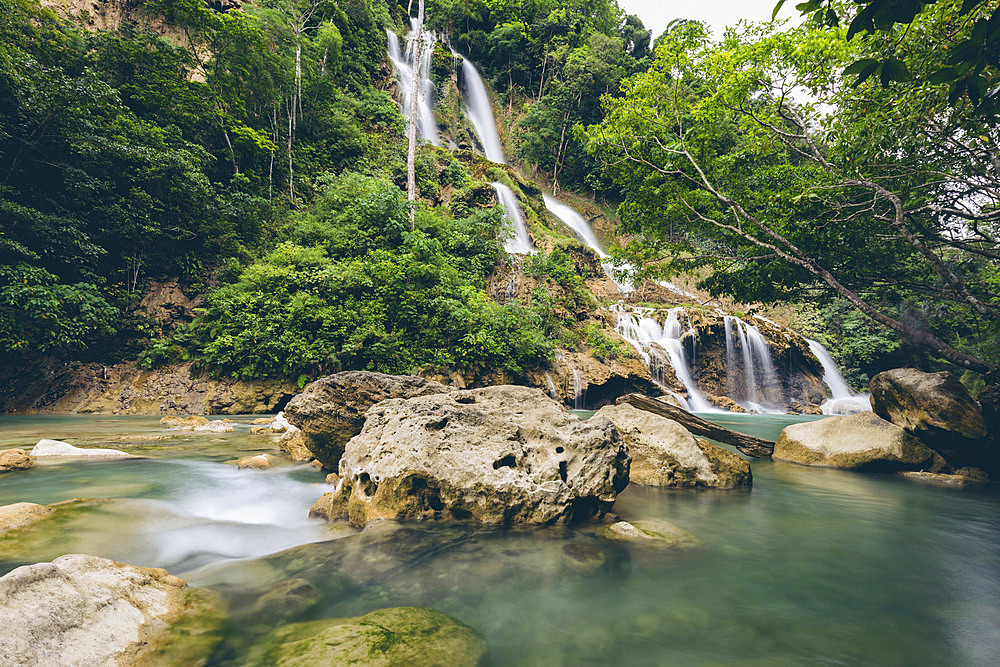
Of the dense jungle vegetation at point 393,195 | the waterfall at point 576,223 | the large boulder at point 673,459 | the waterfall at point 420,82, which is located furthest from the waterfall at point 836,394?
the waterfall at point 420,82

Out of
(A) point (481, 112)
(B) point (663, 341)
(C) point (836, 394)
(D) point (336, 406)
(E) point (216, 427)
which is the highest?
(A) point (481, 112)

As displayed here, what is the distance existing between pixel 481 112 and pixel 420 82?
7.10 meters

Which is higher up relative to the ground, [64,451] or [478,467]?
[478,467]

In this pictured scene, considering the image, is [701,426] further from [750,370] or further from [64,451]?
[750,370]

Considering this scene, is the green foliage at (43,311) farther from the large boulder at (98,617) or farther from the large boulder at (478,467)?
the large boulder at (98,617)

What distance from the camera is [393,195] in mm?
14398

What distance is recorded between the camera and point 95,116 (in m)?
10.7

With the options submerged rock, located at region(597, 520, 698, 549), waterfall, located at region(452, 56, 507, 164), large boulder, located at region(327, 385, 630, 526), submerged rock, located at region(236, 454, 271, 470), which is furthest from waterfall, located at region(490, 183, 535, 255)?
submerged rock, located at region(597, 520, 698, 549)

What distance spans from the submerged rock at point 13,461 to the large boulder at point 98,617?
4.78 meters

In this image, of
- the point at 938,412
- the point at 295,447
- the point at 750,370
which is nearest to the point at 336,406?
the point at 295,447

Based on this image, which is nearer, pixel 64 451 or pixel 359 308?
pixel 64 451

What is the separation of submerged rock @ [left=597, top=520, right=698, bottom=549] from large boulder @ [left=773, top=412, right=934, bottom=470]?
212 inches

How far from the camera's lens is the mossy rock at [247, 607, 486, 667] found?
203 centimetres

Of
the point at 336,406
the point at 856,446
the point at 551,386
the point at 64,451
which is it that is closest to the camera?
the point at 336,406
